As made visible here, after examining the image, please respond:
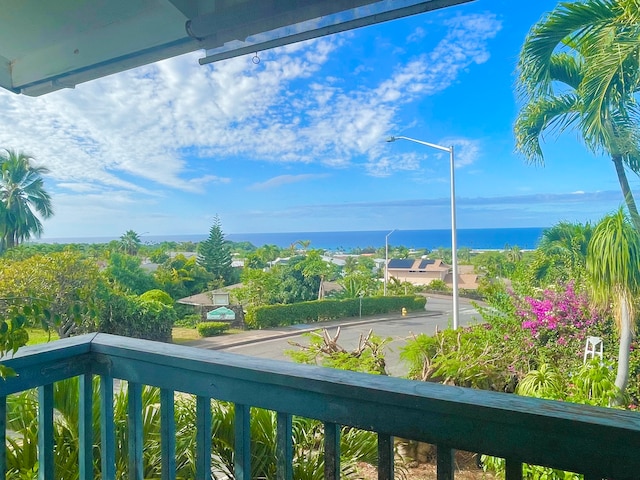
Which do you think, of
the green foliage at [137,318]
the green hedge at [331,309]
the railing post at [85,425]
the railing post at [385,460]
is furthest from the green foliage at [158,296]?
the railing post at [385,460]

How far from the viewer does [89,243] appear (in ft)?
7.23

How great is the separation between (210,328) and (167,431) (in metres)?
1.26

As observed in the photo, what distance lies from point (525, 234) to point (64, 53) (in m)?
2.67

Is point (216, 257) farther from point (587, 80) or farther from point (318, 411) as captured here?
point (587, 80)

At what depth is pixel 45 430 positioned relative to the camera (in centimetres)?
91

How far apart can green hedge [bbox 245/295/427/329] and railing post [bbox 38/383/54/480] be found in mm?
1544

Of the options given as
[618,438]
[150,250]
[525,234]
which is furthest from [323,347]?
[618,438]

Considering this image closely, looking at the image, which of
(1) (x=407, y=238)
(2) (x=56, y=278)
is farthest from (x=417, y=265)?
(2) (x=56, y=278)

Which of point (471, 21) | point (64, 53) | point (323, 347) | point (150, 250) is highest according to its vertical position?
point (471, 21)

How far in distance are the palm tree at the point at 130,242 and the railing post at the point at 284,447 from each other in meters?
1.83

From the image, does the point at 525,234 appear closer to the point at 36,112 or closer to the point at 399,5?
the point at 399,5

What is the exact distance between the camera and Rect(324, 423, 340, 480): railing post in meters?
0.70

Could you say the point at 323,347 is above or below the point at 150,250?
below

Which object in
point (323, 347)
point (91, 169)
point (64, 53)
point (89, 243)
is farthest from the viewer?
point (323, 347)
